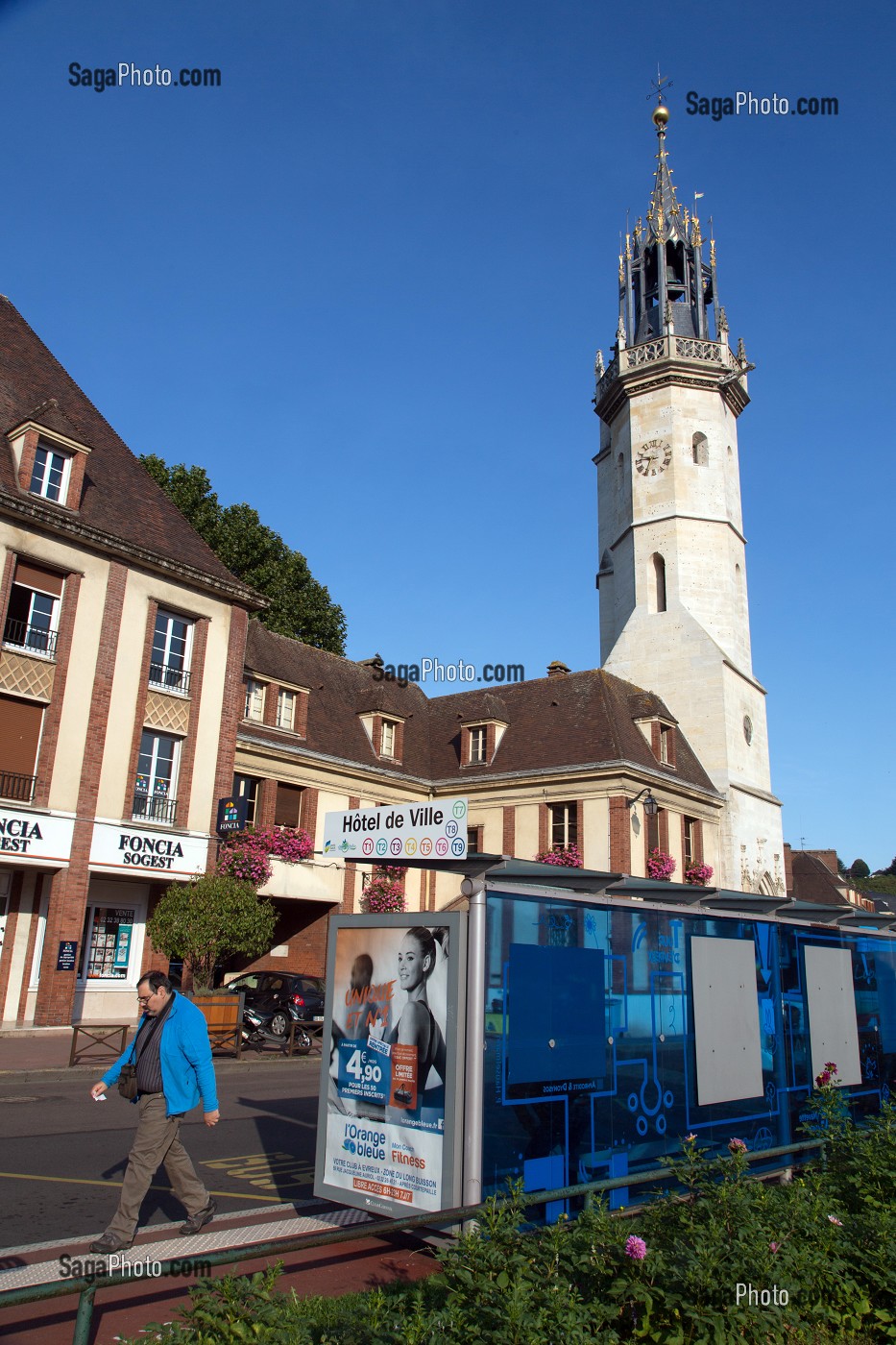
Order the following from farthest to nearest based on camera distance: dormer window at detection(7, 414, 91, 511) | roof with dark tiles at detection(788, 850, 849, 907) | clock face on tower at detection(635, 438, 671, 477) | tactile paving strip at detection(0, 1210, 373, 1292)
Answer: roof with dark tiles at detection(788, 850, 849, 907), clock face on tower at detection(635, 438, 671, 477), dormer window at detection(7, 414, 91, 511), tactile paving strip at detection(0, 1210, 373, 1292)

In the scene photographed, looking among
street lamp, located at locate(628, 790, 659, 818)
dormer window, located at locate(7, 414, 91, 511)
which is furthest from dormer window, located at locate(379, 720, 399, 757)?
dormer window, located at locate(7, 414, 91, 511)

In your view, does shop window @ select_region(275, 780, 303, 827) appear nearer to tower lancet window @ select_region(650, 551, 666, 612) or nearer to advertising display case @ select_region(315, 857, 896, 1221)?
tower lancet window @ select_region(650, 551, 666, 612)

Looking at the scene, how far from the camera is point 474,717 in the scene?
36.0 m

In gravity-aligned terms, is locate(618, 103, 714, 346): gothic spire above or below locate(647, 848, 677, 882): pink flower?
above

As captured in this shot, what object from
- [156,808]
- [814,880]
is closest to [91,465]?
[156,808]

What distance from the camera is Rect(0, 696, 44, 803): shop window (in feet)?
67.4

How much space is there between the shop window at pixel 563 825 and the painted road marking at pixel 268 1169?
23.1 metres

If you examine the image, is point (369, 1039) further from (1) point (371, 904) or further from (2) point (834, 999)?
(1) point (371, 904)

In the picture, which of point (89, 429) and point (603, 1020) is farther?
point (89, 429)

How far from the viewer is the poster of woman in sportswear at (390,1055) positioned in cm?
628

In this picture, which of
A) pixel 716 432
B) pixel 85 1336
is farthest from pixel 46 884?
pixel 716 432

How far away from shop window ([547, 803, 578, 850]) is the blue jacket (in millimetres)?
25972

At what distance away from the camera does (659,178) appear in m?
54.8

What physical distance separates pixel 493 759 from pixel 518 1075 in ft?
94.9
